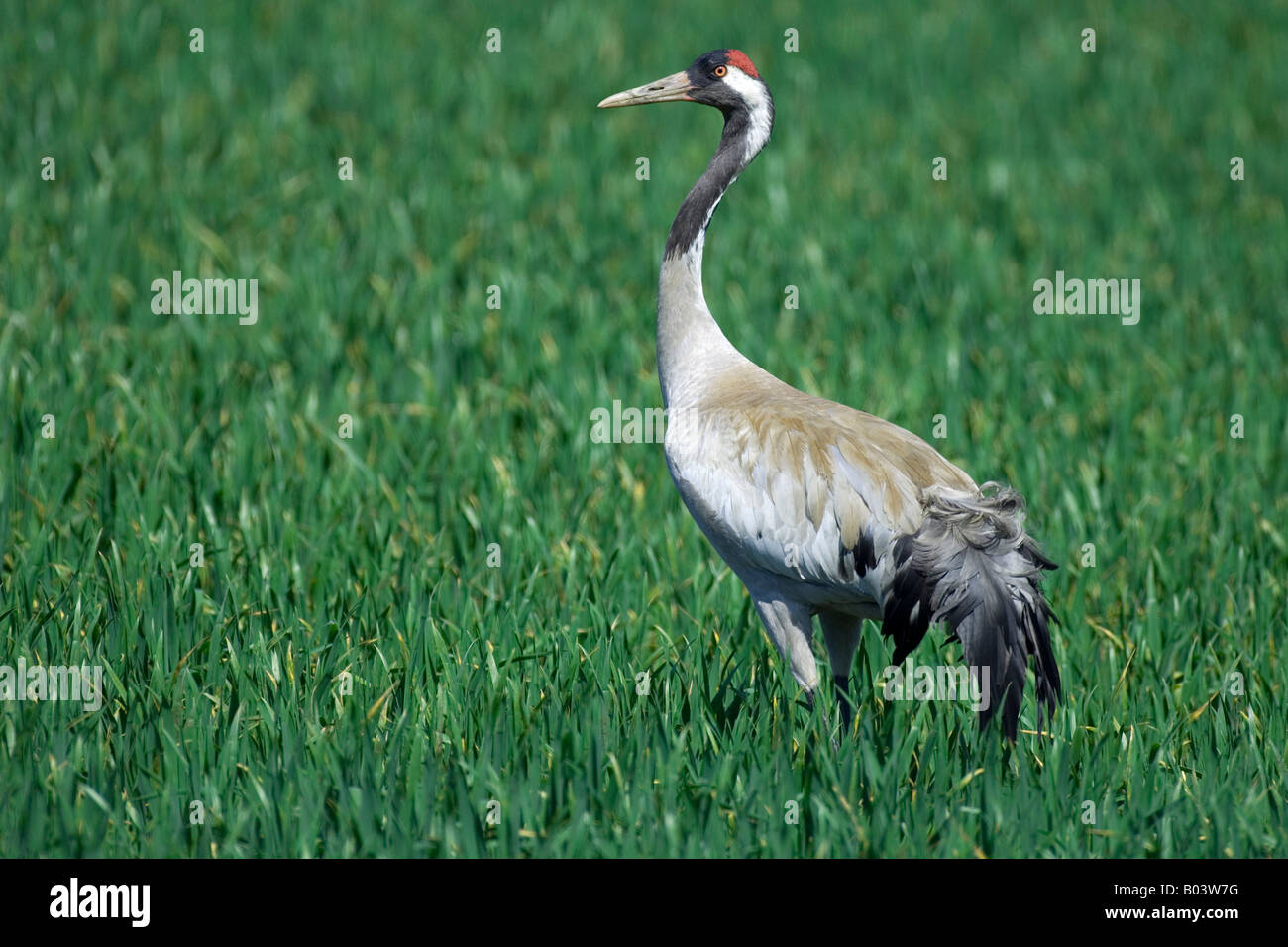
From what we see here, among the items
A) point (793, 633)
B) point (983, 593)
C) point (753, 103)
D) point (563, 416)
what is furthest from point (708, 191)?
point (563, 416)

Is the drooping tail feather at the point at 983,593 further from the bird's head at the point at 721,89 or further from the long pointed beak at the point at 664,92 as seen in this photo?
the long pointed beak at the point at 664,92

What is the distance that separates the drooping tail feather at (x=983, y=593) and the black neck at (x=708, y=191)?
1.56 metres

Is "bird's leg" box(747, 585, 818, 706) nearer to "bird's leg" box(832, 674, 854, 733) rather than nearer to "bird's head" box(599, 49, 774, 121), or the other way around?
"bird's leg" box(832, 674, 854, 733)

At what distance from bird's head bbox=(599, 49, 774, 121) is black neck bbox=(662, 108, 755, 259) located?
0.23 ft

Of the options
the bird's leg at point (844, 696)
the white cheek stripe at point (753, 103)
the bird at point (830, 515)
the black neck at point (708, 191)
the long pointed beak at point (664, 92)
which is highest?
the long pointed beak at point (664, 92)

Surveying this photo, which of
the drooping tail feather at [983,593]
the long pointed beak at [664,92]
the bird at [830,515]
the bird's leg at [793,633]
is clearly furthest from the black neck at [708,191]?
the drooping tail feather at [983,593]

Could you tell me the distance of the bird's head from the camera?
5.56 metres

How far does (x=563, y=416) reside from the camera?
7449mm

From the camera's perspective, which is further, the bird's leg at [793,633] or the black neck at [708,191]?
the black neck at [708,191]

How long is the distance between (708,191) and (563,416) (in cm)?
223

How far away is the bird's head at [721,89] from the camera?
556cm

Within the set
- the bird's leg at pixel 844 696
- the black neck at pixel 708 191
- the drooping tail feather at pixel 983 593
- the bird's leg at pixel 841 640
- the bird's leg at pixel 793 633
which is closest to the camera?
the drooping tail feather at pixel 983 593

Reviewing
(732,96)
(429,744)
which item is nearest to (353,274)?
(732,96)

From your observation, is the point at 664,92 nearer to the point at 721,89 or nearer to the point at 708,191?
the point at 721,89
